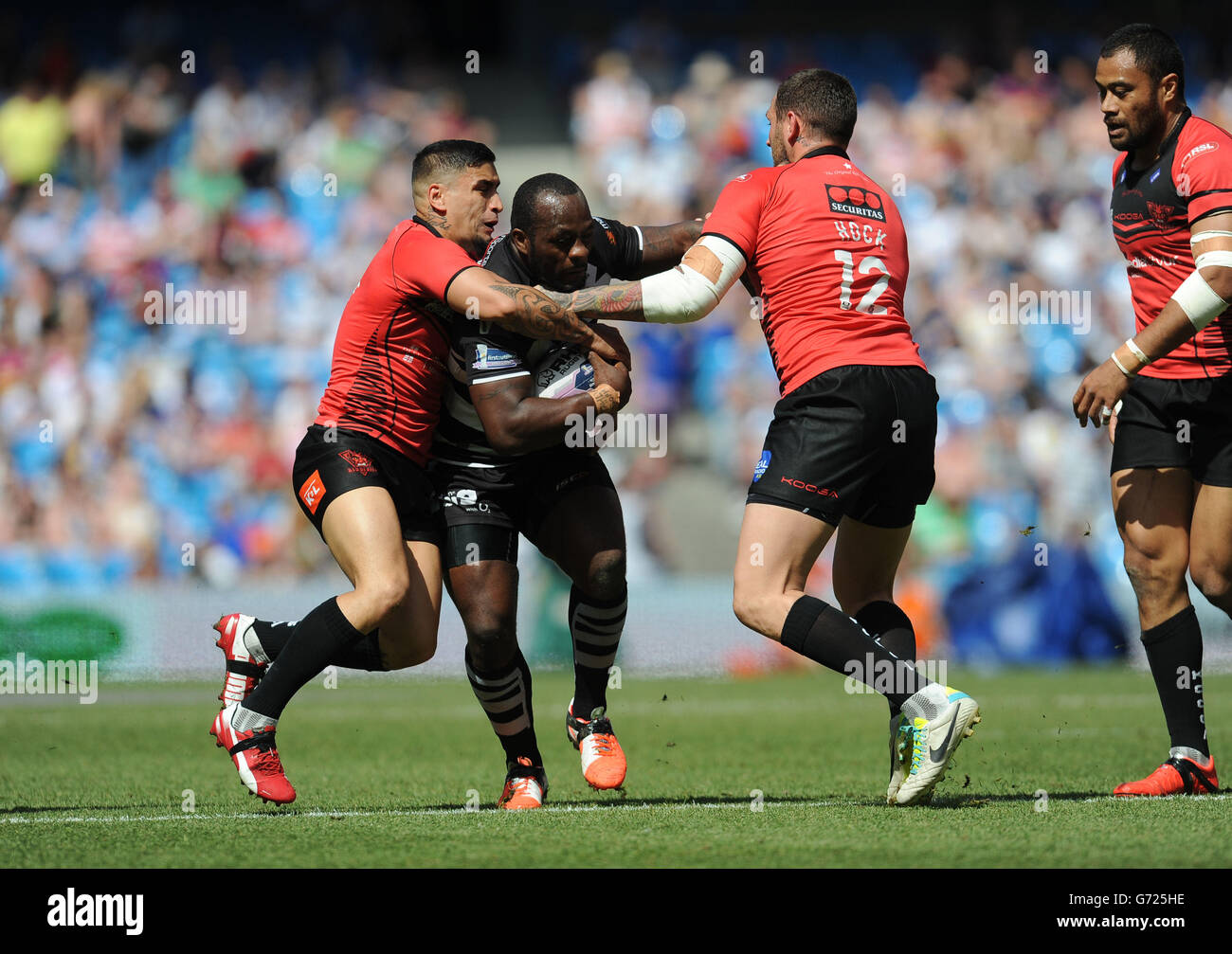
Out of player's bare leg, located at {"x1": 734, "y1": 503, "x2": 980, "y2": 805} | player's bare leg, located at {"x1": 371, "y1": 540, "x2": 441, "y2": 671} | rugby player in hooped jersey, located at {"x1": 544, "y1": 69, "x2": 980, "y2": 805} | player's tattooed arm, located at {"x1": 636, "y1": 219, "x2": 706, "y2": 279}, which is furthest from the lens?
player's tattooed arm, located at {"x1": 636, "y1": 219, "x2": 706, "y2": 279}

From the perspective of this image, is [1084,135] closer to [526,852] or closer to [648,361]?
[648,361]

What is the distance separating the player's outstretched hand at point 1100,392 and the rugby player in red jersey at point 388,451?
66.6 inches

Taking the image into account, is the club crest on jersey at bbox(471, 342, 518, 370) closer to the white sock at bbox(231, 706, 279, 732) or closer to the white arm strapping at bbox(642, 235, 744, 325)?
the white arm strapping at bbox(642, 235, 744, 325)

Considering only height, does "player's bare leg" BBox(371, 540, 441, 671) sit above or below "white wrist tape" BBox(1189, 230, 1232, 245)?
below

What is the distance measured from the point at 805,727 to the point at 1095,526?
502cm

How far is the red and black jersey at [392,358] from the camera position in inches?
232

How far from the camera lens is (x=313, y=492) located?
5.80 m

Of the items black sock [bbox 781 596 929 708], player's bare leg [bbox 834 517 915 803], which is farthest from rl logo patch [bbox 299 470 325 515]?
player's bare leg [bbox 834 517 915 803]

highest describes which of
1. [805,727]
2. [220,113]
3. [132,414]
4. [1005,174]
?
[220,113]

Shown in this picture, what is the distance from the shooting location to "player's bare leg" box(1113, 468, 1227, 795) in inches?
231

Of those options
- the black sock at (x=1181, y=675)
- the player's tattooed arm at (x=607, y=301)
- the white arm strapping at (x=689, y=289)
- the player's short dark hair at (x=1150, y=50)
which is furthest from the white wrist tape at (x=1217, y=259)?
the player's tattooed arm at (x=607, y=301)
